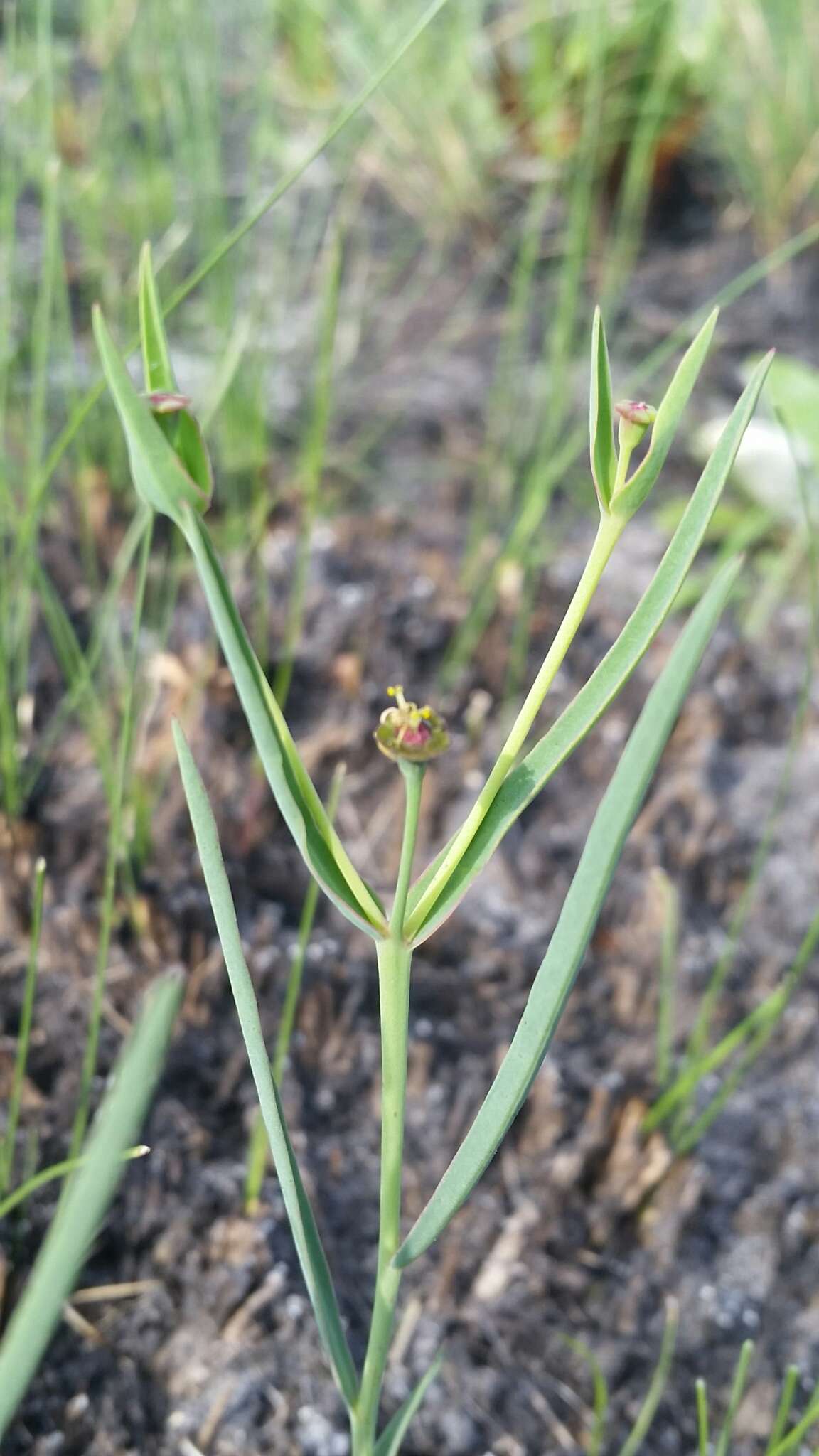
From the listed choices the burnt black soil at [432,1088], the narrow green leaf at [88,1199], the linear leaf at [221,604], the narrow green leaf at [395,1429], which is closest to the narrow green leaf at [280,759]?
the linear leaf at [221,604]

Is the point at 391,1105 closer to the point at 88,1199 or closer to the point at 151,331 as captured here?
the point at 88,1199

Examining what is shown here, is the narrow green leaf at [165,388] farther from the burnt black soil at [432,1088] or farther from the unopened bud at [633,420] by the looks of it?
the burnt black soil at [432,1088]

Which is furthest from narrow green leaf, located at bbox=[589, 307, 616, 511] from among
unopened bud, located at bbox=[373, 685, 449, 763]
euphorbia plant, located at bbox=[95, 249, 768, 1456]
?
unopened bud, located at bbox=[373, 685, 449, 763]

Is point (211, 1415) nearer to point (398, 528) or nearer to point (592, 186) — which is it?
point (398, 528)

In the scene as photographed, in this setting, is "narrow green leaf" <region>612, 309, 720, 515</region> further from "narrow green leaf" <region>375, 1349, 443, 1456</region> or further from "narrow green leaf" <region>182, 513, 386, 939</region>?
"narrow green leaf" <region>375, 1349, 443, 1456</region>

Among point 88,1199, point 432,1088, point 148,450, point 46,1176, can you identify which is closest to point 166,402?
point 148,450
